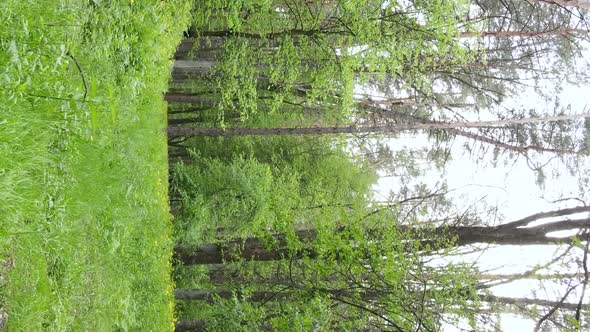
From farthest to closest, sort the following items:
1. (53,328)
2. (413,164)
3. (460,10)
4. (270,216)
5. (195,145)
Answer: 1. (413,164)
2. (195,145)
3. (270,216)
4. (460,10)
5. (53,328)

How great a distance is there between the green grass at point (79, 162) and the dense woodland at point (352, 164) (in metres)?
2.46

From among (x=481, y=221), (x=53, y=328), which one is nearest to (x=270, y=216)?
(x=481, y=221)

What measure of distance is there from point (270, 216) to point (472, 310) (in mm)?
8931

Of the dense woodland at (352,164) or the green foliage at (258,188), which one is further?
the green foliage at (258,188)

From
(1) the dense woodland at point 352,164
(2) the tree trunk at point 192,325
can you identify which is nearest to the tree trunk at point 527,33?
(1) the dense woodland at point 352,164

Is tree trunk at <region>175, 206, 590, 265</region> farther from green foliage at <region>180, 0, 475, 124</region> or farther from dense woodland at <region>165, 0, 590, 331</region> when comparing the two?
green foliage at <region>180, 0, 475, 124</region>

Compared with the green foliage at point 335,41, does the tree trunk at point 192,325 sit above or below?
below

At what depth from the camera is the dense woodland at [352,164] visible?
9.82 m

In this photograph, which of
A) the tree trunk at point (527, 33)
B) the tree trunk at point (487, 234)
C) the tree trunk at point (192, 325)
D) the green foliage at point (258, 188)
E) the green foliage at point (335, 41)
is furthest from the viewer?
the green foliage at point (258, 188)

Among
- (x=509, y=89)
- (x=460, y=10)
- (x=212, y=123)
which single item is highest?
(x=460, y=10)

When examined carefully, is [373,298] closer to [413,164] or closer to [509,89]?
[509,89]

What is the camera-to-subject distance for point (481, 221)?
12898mm

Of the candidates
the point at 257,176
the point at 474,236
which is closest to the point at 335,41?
the point at 257,176

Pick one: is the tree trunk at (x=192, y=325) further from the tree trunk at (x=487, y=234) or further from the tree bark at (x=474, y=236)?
the tree trunk at (x=487, y=234)
